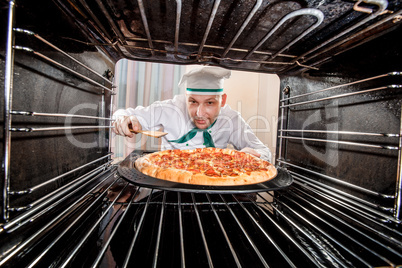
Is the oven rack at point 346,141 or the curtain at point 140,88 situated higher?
the curtain at point 140,88

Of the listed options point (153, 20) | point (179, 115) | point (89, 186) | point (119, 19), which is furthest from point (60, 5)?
point (179, 115)

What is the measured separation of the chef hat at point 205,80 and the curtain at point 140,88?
134cm

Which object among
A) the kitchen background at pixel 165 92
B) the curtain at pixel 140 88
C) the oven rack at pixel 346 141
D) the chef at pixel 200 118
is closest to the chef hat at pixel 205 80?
the chef at pixel 200 118

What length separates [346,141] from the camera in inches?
32.3

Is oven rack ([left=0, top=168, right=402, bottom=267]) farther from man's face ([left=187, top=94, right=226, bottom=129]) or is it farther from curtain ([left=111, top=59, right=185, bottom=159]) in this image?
curtain ([left=111, top=59, right=185, bottom=159])

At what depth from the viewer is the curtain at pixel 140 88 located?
301cm

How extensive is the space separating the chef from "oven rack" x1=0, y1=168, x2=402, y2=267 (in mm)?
1141

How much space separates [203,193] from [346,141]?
634mm

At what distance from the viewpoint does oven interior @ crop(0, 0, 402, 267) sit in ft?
1.61

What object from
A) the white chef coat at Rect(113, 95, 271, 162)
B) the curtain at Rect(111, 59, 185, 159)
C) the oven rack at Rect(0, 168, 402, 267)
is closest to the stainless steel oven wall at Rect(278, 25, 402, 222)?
the oven rack at Rect(0, 168, 402, 267)

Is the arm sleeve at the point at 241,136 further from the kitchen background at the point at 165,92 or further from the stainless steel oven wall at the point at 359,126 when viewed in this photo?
the stainless steel oven wall at the point at 359,126

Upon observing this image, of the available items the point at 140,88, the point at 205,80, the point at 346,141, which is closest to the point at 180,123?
the point at 205,80

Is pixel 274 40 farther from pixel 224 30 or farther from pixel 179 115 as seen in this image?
Answer: pixel 179 115

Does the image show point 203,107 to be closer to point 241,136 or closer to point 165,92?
point 241,136
